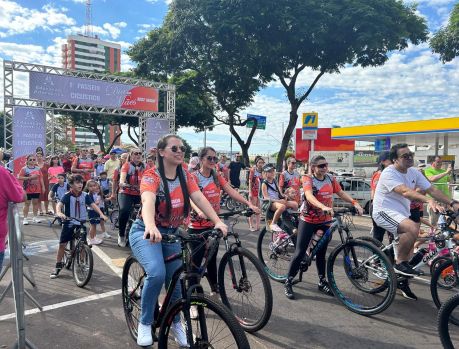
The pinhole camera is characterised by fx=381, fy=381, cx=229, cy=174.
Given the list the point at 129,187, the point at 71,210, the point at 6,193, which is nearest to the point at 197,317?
the point at 6,193

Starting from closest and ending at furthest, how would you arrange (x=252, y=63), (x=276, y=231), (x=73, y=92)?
(x=276, y=231) → (x=73, y=92) → (x=252, y=63)

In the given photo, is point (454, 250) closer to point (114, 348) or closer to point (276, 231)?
point (276, 231)

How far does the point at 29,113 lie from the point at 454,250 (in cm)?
1639

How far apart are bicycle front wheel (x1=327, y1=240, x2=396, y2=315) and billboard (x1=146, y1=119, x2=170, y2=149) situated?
16948 millimetres

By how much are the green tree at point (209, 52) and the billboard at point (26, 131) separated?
24.6 feet

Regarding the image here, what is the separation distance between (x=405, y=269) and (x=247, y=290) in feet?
6.49

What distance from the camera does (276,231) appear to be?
20.4ft

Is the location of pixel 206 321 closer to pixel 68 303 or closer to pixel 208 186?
pixel 208 186

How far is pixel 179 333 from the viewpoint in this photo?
2867mm

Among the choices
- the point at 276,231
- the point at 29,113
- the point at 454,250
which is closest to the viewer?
the point at 454,250

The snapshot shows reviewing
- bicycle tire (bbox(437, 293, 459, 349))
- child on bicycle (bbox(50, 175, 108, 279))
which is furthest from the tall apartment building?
bicycle tire (bbox(437, 293, 459, 349))

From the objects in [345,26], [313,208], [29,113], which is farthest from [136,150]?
[345,26]

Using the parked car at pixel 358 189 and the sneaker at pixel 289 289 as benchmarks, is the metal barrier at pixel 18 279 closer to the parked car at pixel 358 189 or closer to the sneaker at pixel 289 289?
the sneaker at pixel 289 289

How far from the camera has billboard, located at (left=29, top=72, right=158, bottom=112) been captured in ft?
54.0
